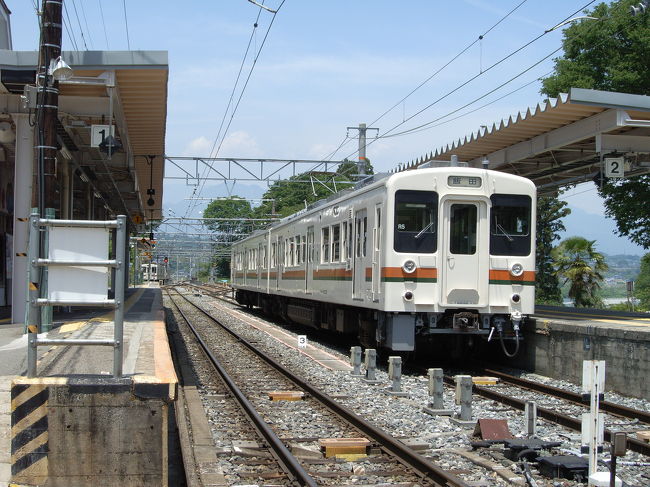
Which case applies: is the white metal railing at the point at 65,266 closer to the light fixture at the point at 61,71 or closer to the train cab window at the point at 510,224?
the light fixture at the point at 61,71

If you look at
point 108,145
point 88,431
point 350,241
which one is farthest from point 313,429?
point 108,145

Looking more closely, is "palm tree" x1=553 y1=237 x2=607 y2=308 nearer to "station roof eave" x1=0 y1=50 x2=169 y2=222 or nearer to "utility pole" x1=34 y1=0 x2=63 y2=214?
"station roof eave" x1=0 y1=50 x2=169 y2=222

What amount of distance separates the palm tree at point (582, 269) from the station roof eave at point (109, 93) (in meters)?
20.1

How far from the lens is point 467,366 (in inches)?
536

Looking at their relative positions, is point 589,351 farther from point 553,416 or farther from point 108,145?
point 108,145

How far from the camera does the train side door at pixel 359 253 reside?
1305cm

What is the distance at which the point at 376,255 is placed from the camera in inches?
484

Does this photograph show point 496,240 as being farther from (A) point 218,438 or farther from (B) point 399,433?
(A) point 218,438

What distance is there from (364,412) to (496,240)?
4266mm

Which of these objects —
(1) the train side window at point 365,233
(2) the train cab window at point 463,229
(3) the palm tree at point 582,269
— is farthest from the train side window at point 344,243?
(3) the palm tree at point 582,269

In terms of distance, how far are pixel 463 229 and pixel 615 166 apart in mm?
3223

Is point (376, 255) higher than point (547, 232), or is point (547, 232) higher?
point (547, 232)

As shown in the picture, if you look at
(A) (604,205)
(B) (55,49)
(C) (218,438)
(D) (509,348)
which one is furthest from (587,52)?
(C) (218,438)

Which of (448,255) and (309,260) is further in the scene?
(309,260)
